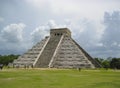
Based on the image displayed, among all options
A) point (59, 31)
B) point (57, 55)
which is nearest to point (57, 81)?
point (57, 55)

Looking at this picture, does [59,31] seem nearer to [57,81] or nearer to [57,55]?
[57,55]

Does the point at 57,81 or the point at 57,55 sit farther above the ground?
the point at 57,55

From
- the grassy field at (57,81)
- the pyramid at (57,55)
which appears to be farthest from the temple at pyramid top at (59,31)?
the grassy field at (57,81)

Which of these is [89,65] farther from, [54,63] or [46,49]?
[46,49]

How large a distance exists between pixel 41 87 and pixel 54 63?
51.0 metres

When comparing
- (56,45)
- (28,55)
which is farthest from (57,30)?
(28,55)

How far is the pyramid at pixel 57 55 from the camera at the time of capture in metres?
70.4

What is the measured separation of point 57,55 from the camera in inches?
2945

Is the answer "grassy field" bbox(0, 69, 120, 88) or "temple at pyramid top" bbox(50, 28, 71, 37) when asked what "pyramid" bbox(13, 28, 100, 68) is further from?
"grassy field" bbox(0, 69, 120, 88)

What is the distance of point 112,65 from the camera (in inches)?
3319

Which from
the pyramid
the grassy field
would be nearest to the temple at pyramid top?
the pyramid

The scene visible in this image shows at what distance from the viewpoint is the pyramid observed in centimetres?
7038

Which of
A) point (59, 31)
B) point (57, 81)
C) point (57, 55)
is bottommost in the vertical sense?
point (57, 81)

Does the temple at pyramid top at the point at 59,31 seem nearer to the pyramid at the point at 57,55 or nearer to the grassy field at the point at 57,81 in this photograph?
the pyramid at the point at 57,55
